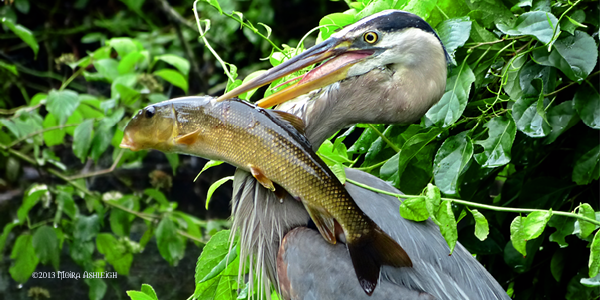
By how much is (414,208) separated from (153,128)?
493 millimetres

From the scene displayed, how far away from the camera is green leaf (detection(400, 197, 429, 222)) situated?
106 cm

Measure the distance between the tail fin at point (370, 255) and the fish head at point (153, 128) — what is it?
1.21 ft

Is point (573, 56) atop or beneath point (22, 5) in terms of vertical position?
atop

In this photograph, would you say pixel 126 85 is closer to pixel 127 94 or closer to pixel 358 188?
pixel 127 94

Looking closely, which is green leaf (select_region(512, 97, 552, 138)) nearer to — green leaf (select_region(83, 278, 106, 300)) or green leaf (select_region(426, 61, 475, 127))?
green leaf (select_region(426, 61, 475, 127))

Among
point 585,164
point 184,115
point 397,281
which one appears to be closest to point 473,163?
point 585,164

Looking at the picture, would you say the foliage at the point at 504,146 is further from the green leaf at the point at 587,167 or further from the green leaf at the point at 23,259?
the green leaf at the point at 23,259

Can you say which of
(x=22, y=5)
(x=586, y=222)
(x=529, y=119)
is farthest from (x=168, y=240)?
(x=22, y=5)

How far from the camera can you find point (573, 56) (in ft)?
3.86

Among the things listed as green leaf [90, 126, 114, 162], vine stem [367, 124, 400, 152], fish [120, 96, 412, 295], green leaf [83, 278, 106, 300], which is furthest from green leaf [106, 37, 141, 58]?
fish [120, 96, 412, 295]

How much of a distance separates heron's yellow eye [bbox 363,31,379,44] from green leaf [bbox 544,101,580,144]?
1.45ft

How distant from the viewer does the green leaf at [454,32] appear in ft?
3.90

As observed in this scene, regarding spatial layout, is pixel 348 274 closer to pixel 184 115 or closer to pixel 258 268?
pixel 258 268

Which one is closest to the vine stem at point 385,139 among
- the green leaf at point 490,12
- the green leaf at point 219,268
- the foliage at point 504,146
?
the foliage at point 504,146
